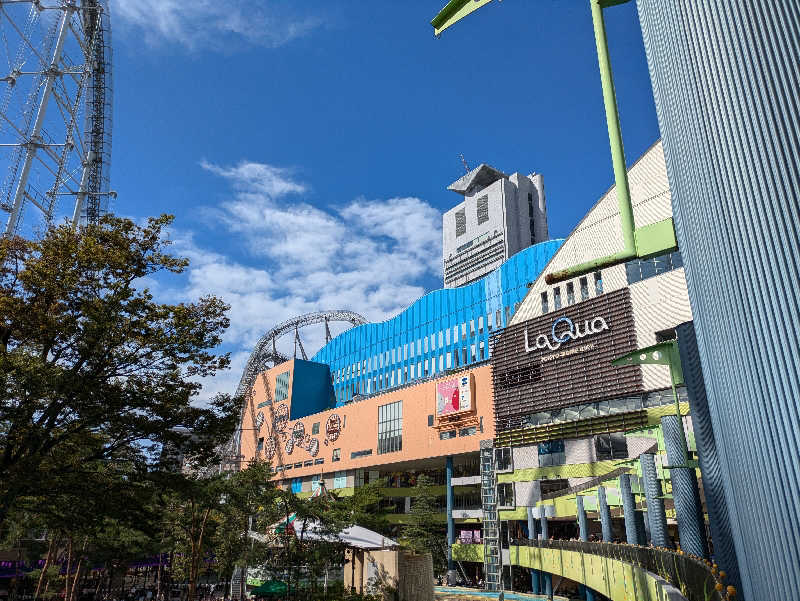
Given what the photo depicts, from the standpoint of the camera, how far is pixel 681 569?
9312 mm

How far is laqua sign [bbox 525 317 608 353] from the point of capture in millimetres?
36812

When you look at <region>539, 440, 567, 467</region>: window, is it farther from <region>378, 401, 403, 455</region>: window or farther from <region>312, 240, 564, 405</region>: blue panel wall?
<region>312, 240, 564, 405</region>: blue panel wall

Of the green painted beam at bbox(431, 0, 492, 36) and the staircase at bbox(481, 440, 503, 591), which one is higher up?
the green painted beam at bbox(431, 0, 492, 36)

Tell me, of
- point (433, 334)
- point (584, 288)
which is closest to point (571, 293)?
point (584, 288)

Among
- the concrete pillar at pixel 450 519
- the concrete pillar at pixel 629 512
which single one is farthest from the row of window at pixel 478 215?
the concrete pillar at pixel 629 512

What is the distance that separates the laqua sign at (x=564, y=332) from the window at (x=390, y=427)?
19538 millimetres

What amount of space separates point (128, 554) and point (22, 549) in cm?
1331

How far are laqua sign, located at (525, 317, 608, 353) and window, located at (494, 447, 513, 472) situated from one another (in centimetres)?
794

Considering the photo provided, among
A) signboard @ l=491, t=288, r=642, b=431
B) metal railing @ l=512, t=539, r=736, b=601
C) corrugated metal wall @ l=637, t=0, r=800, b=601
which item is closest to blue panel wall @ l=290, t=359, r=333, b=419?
signboard @ l=491, t=288, r=642, b=431

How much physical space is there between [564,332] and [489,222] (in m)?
83.7

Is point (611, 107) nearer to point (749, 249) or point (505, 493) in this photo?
point (749, 249)

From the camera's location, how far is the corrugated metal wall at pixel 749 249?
3.02 meters

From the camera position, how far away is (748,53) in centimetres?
343

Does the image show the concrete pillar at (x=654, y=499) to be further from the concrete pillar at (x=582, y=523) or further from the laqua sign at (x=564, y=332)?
the laqua sign at (x=564, y=332)
